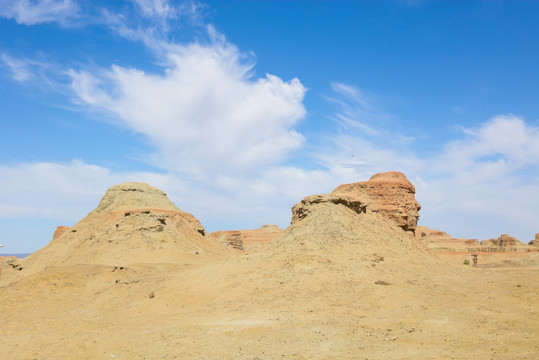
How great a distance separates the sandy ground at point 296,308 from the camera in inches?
392

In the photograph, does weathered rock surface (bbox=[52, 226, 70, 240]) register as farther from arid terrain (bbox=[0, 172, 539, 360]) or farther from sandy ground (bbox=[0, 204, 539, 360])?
sandy ground (bbox=[0, 204, 539, 360])

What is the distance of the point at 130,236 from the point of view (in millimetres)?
35969

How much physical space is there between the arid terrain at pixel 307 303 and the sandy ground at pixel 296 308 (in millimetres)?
54

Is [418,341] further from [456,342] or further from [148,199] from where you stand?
[148,199]

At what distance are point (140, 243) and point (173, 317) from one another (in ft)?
71.2

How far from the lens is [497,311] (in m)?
12.5

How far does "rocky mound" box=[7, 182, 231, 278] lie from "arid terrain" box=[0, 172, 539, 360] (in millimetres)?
4404

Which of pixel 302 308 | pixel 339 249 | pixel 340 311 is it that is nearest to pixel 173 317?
pixel 302 308

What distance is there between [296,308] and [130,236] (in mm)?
26199

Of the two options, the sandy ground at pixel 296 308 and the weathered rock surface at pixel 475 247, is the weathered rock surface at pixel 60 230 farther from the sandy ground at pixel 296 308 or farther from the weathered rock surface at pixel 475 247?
the weathered rock surface at pixel 475 247

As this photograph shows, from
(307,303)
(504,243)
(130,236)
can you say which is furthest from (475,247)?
(307,303)

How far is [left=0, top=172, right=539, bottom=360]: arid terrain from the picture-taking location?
10.0 meters

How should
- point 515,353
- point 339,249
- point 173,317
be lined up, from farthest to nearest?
point 339,249 < point 173,317 < point 515,353

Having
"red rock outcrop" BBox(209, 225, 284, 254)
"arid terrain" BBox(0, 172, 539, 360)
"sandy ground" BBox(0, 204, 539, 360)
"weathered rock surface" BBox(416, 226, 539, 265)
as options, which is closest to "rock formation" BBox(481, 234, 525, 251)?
"weathered rock surface" BBox(416, 226, 539, 265)
